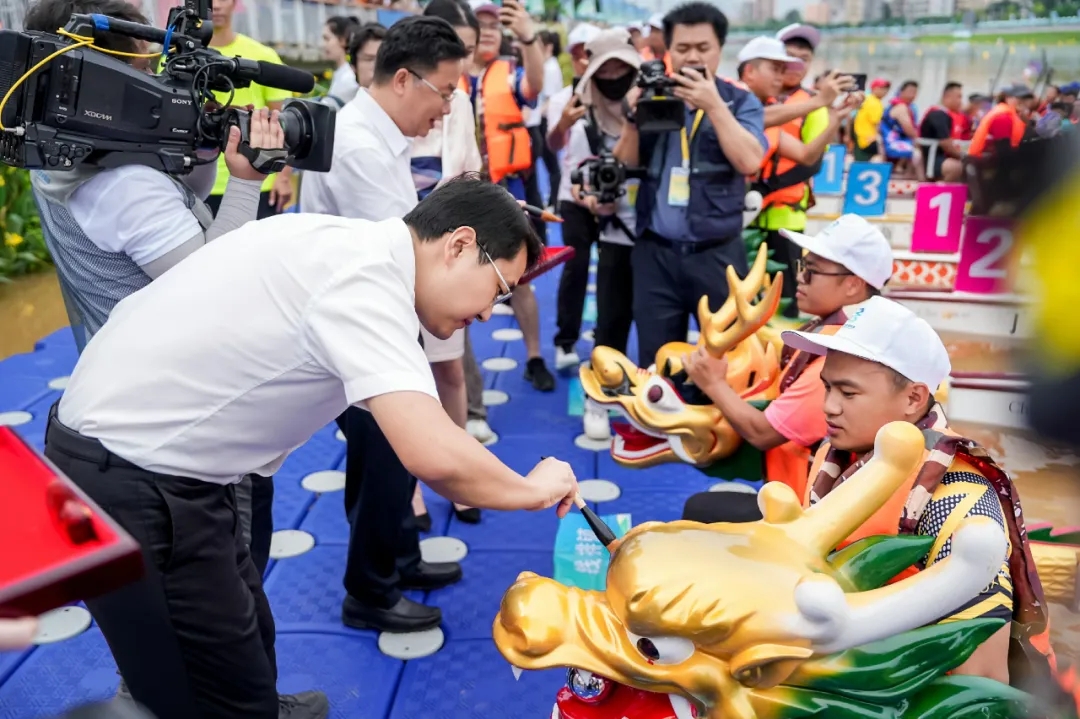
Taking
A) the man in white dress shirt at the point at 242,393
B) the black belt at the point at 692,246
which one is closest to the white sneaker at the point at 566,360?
the black belt at the point at 692,246

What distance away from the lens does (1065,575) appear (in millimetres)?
1888

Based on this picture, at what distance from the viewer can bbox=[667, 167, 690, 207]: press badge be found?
291 centimetres

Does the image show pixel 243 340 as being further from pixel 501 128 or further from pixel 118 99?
pixel 501 128

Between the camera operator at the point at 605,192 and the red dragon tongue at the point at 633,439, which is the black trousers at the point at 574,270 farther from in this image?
the red dragon tongue at the point at 633,439

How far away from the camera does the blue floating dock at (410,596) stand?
2135 mm

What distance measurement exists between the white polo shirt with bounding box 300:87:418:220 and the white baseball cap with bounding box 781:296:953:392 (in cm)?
122

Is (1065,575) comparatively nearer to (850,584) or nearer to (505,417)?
(850,584)

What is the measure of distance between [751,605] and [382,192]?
4.93 feet

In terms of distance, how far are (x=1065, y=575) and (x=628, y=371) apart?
3.55 ft

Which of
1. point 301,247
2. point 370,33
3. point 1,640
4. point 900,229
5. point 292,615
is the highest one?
point 370,33

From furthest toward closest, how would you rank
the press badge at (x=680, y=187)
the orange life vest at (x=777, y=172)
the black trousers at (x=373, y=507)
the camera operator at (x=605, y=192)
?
the orange life vest at (x=777, y=172) → the camera operator at (x=605, y=192) → the press badge at (x=680, y=187) → the black trousers at (x=373, y=507)

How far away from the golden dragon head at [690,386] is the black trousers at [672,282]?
461 millimetres

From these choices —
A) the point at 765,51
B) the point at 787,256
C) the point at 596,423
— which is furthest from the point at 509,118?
the point at 596,423

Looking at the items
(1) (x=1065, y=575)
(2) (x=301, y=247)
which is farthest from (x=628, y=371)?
(2) (x=301, y=247)
